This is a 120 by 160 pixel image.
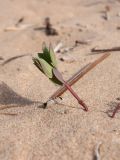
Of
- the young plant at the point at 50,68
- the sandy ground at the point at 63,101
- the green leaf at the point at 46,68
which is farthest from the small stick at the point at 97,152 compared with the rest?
the green leaf at the point at 46,68

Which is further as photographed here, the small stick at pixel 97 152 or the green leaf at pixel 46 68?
the green leaf at pixel 46 68

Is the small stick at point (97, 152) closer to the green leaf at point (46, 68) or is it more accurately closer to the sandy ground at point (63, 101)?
the sandy ground at point (63, 101)

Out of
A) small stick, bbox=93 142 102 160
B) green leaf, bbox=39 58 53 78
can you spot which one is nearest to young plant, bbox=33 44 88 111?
green leaf, bbox=39 58 53 78

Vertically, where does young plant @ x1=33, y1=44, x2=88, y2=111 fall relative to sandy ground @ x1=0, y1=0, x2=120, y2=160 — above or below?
above

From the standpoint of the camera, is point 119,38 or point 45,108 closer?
point 45,108

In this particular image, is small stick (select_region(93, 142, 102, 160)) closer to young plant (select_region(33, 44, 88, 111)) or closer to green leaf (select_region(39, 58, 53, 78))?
young plant (select_region(33, 44, 88, 111))

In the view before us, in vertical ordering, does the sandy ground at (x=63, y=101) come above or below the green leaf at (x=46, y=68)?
below

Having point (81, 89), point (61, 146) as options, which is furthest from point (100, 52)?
point (61, 146)

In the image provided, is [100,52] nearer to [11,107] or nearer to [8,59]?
[8,59]
